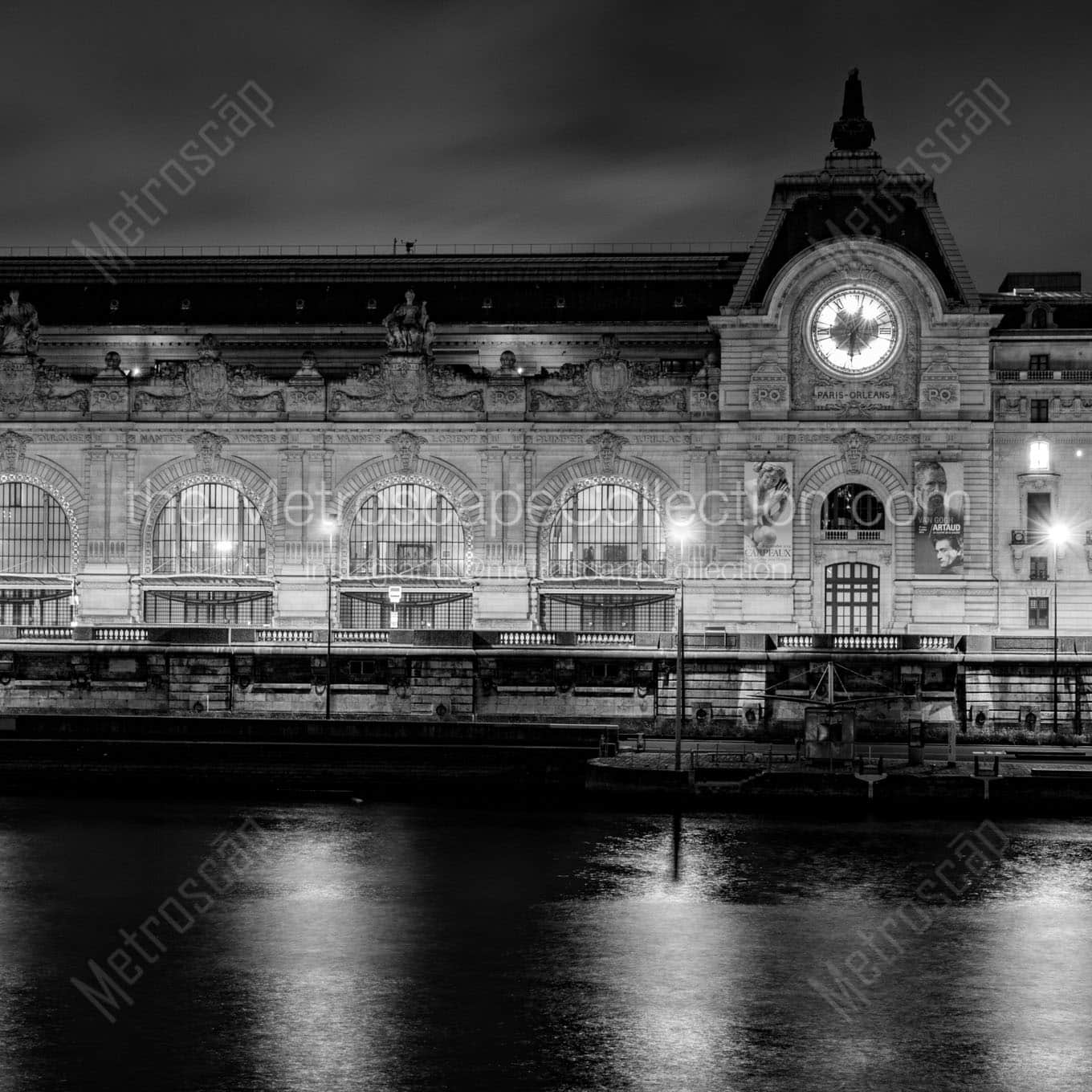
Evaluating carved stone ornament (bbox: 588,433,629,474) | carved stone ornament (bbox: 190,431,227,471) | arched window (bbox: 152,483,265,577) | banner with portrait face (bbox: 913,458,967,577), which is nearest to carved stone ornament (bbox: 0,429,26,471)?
arched window (bbox: 152,483,265,577)

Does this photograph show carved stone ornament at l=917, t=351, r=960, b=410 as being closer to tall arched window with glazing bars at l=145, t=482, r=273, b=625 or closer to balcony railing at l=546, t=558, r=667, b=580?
balcony railing at l=546, t=558, r=667, b=580

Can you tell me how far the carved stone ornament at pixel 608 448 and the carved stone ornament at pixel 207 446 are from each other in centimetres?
1877

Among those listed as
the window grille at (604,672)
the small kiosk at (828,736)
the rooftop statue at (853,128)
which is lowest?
the small kiosk at (828,736)

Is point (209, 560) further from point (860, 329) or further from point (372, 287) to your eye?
point (860, 329)

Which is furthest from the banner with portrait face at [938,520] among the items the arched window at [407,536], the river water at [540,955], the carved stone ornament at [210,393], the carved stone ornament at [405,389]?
the carved stone ornament at [210,393]

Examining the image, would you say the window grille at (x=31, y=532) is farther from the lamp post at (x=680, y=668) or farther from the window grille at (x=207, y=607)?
the lamp post at (x=680, y=668)

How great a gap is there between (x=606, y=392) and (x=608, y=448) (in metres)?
2.91

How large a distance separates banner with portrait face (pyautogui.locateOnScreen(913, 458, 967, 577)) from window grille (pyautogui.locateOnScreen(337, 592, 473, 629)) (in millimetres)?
22666

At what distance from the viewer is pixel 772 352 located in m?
105

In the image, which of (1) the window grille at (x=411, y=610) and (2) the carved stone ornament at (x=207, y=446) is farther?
(2) the carved stone ornament at (x=207, y=446)

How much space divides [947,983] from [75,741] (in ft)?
143

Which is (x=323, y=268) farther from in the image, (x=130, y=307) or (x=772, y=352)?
(x=772, y=352)

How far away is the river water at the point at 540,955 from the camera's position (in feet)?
147

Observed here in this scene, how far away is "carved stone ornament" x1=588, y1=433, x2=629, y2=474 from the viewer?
105m
